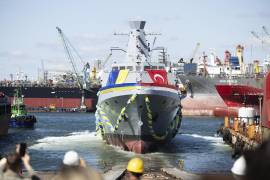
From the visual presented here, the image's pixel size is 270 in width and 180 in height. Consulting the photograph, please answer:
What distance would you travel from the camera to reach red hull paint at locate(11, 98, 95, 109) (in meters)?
152

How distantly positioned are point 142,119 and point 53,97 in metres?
120

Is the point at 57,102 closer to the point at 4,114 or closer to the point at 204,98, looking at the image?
the point at 204,98

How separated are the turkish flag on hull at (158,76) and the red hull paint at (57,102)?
110004 mm

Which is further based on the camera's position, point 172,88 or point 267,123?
point 172,88

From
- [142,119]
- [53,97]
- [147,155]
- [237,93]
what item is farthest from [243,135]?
[53,97]

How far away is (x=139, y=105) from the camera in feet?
124

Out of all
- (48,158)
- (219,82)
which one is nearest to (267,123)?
(48,158)

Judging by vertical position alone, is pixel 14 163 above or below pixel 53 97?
above

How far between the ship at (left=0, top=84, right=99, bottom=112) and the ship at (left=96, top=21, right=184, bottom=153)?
352ft

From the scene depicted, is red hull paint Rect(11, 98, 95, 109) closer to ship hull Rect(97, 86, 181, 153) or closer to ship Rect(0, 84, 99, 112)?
ship Rect(0, 84, 99, 112)

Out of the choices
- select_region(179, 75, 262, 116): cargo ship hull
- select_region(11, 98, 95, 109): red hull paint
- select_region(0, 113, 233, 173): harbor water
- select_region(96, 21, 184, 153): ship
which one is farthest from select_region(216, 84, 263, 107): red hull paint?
select_region(11, 98, 95, 109): red hull paint

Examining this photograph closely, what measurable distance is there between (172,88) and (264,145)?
120ft

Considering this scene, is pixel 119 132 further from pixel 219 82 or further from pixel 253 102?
pixel 219 82

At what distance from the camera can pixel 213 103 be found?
112 metres
